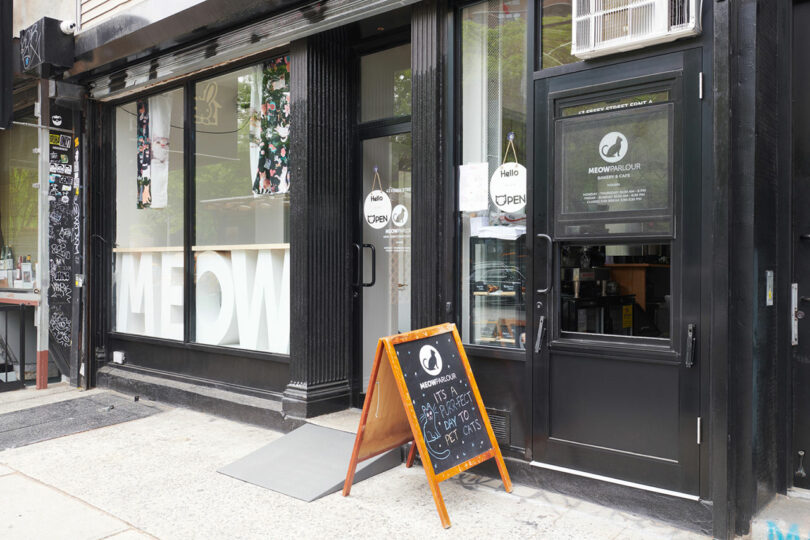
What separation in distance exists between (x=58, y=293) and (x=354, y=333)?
419cm

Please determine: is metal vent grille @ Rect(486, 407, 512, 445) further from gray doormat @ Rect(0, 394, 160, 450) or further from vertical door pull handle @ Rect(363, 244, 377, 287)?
gray doormat @ Rect(0, 394, 160, 450)

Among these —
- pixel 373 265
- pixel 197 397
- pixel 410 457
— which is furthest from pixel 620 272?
pixel 197 397

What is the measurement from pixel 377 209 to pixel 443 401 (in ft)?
7.42

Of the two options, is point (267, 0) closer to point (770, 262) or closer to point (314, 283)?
point (314, 283)

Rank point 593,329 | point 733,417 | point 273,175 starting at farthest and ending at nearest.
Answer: point 273,175 → point 593,329 → point 733,417

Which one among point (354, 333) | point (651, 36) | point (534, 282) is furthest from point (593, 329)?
point (354, 333)

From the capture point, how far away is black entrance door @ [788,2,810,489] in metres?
3.68

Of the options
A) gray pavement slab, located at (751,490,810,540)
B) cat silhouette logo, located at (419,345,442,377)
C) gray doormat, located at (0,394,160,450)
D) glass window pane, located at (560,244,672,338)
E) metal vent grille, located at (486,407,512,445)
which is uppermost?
glass window pane, located at (560,244,672,338)

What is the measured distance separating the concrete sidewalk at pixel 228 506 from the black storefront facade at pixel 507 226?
1.00 feet

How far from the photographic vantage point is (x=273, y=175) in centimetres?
597

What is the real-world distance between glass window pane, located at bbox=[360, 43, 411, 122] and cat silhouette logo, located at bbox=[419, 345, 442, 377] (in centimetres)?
252

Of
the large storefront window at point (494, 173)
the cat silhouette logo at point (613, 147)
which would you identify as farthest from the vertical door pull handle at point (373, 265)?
the cat silhouette logo at point (613, 147)

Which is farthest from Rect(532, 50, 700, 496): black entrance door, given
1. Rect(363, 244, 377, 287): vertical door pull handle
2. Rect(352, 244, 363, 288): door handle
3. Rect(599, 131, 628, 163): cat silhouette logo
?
Rect(352, 244, 363, 288): door handle

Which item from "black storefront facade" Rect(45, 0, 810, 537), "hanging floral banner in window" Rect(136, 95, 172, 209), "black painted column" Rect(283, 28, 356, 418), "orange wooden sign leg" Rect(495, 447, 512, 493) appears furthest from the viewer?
"hanging floral banner in window" Rect(136, 95, 172, 209)
